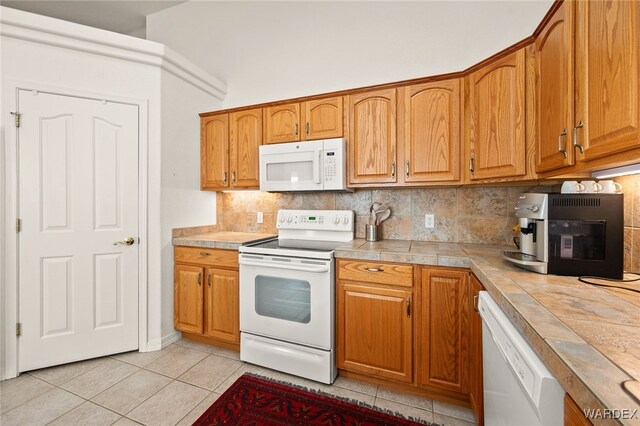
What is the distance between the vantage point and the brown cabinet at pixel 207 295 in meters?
2.27

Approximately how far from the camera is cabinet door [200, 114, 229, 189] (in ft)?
8.95

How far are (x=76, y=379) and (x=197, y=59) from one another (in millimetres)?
3245

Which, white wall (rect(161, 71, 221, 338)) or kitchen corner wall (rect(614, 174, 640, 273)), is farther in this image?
white wall (rect(161, 71, 221, 338))

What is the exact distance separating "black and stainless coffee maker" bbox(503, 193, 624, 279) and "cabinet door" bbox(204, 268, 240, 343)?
2006 millimetres

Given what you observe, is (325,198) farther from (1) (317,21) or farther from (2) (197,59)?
(2) (197,59)

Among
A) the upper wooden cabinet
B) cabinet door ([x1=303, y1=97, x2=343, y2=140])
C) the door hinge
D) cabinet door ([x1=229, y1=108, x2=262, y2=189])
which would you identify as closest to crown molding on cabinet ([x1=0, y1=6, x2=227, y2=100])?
the door hinge

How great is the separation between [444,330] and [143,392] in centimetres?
201

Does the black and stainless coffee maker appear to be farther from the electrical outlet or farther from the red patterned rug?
the red patterned rug

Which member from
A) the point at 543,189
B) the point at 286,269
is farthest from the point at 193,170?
the point at 543,189

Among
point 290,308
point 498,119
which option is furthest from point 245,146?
point 498,119

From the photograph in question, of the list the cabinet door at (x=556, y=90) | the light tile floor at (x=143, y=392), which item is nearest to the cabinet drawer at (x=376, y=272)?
the light tile floor at (x=143, y=392)

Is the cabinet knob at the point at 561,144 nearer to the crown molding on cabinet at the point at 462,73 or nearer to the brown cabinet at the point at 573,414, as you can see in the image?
the crown molding on cabinet at the point at 462,73

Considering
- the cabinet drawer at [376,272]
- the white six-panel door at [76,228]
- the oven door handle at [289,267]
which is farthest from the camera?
the white six-panel door at [76,228]

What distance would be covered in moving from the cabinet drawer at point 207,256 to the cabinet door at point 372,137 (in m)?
1.20
